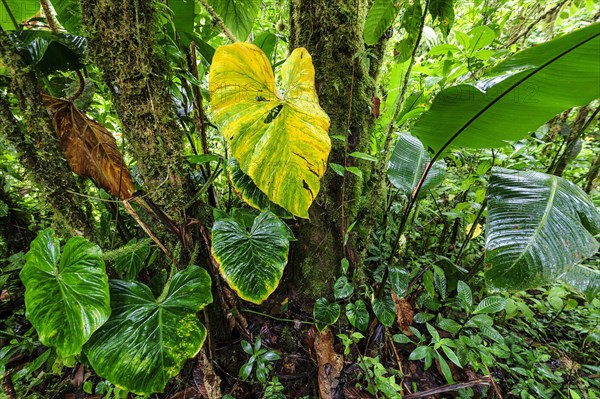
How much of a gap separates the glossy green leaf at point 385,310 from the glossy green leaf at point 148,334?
64 cm

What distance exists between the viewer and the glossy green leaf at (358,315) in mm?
962

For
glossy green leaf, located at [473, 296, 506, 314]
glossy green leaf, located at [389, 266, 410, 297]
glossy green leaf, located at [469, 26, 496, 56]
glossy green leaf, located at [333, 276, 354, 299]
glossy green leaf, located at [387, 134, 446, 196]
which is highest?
glossy green leaf, located at [469, 26, 496, 56]

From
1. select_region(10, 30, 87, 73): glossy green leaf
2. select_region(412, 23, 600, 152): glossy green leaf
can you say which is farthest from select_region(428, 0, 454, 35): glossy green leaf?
select_region(10, 30, 87, 73): glossy green leaf

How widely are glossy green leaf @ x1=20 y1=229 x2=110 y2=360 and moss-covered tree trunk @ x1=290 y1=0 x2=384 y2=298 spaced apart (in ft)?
2.28

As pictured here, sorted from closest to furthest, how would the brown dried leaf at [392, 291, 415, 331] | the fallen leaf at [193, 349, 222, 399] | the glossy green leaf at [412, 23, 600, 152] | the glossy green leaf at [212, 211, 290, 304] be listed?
the glossy green leaf at [412, 23, 600, 152]
the glossy green leaf at [212, 211, 290, 304]
the fallen leaf at [193, 349, 222, 399]
the brown dried leaf at [392, 291, 415, 331]

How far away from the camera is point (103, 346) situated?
610 millimetres

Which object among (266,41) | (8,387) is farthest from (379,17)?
(8,387)

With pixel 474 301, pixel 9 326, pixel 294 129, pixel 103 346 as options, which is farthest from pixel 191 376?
pixel 474 301

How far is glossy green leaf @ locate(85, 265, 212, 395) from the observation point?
1.96 feet

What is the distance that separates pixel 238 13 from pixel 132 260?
104 centimetres

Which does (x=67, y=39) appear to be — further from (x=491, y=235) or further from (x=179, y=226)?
(x=491, y=235)

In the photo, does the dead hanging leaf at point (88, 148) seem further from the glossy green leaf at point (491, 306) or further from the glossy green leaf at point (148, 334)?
the glossy green leaf at point (491, 306)

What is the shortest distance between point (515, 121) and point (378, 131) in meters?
0.82

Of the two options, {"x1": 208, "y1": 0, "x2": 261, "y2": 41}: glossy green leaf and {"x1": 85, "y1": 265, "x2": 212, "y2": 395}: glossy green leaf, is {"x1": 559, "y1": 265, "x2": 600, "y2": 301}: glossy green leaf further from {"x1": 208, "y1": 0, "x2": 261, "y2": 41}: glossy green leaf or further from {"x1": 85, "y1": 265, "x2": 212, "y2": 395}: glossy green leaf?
{"x1": 208, "y1": 0, "x2": 261, "y2": 41}: glossy green leaf
